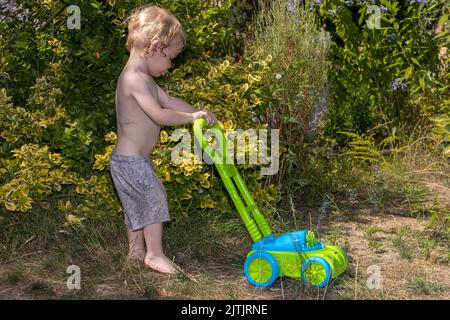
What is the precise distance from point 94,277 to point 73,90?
1364mm

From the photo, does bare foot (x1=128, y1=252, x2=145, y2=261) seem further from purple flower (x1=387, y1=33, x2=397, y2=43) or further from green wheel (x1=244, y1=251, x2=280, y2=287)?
purple flower (x1=387, y1=33, x2=397, y2=43)

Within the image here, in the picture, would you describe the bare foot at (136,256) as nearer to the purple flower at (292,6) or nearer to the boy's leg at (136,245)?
the boy's leg at (136,245)

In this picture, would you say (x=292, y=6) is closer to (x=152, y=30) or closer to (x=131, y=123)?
(x=152, y=30)

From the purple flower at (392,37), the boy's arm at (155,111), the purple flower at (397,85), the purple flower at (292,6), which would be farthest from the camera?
the purple flower at (392,37)

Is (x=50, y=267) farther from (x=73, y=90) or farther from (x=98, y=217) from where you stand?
(x=73, y=90)

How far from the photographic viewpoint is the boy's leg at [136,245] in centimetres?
411

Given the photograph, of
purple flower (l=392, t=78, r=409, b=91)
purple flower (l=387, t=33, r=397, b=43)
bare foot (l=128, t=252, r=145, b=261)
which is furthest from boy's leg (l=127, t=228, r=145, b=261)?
purple flower (l=387, t=33, r=397, b=43)

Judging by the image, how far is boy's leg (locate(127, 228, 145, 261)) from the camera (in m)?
4.11

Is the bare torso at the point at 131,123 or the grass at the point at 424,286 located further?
the bare torso at the point at 131,123

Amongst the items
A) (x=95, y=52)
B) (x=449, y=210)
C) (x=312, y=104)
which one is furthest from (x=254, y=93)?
(x=449, y=210)


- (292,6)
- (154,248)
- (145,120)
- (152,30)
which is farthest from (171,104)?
(292,6)

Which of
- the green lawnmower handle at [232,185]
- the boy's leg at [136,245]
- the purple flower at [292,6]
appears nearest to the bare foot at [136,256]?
the boy's leg at [136,245]

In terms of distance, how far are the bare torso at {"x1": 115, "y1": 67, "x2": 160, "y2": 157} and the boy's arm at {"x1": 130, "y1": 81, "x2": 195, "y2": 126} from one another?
2.2 inches

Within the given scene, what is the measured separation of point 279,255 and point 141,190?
0.83m
